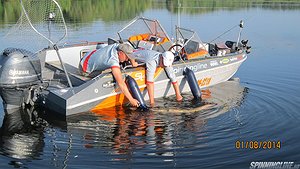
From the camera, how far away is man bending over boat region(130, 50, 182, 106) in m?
8.99

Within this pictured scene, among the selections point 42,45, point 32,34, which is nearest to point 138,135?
point 32,34

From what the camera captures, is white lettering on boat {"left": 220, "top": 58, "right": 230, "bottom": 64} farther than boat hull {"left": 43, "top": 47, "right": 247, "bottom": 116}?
Yes

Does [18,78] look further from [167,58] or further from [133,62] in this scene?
[167,58]

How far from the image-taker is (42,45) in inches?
431

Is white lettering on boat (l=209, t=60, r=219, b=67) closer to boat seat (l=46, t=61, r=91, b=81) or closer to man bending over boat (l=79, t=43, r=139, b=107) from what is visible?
man bending over boat (l=79, t=43, r=139, b=107)

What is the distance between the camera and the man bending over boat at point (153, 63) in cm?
899

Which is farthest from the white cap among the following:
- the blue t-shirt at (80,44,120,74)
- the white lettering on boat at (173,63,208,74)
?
the blue t-shirt at (80,44,120,74)

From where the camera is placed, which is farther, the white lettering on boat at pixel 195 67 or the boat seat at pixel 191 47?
the boat seat at pixel 191 47

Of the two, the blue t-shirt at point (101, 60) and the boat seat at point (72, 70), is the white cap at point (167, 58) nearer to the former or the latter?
the blue t-shirt at point (101, 60)

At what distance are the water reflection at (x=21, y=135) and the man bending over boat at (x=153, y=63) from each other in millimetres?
2678

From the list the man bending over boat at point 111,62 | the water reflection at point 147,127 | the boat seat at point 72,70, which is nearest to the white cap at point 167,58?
the man bending over boat at point 111,62

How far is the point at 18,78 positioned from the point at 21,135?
1321 mm
